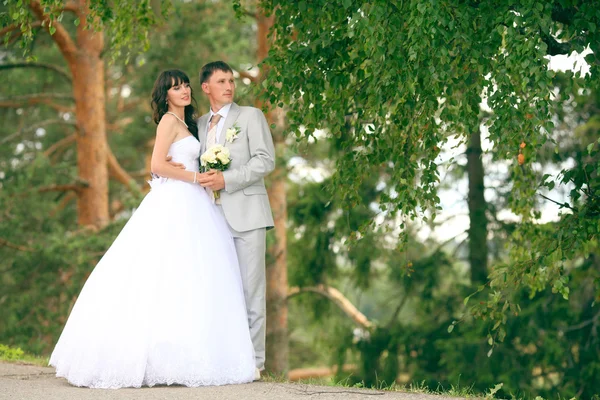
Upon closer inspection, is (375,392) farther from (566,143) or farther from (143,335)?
(566,143)

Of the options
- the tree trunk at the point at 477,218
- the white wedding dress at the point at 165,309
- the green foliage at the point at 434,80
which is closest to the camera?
the green foliage at the point at 434,80

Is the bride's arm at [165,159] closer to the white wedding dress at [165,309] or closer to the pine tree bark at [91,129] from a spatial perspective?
the white wedding dress at [165,309]

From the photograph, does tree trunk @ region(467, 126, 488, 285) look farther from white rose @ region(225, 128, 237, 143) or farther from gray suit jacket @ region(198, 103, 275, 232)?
white rose @ region(225, 128, 237, 143)

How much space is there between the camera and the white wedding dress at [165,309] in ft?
17.2

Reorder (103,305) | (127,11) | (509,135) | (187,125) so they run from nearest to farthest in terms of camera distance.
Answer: (509,135), (103,305), (187,125), (127,11)

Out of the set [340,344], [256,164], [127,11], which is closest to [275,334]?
[340,344]

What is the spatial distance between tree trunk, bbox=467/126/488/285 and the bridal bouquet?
8.47m

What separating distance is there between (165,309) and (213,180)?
923mm

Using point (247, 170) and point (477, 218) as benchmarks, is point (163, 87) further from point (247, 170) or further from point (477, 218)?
point (477, 218)

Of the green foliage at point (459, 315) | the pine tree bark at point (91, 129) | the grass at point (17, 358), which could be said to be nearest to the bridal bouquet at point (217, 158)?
the grass at point (17, 358)

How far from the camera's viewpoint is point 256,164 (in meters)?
5.76

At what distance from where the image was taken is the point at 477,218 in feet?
45.0

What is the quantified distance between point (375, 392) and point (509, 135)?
5.48 feet

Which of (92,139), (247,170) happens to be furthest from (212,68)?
(92,139)
